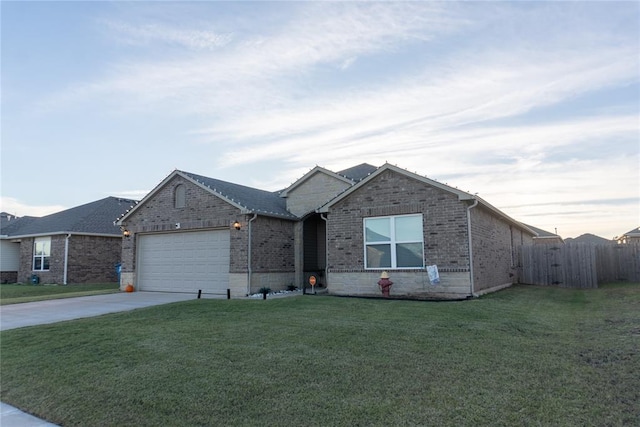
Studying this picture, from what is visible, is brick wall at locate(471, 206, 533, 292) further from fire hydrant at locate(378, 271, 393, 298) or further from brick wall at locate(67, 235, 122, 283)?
brick wall at locate(67, 235, 122, 283)

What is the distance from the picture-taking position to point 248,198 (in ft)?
59.5

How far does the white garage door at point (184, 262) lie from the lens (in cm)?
1703

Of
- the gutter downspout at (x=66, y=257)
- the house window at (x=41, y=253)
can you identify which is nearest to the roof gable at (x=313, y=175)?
the gutter downspout at (x=66, y=257)

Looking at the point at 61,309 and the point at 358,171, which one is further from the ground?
the point at 358,171

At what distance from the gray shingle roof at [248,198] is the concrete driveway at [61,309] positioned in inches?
193

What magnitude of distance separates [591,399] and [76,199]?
35942mm

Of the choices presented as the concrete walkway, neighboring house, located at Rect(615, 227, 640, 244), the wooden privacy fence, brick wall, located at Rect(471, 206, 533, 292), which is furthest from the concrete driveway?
neighboring house, located at Rect(615, 227, 640, 244)

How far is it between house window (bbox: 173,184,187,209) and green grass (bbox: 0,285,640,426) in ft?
29.9

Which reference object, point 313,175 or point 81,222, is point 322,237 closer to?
point 313,175

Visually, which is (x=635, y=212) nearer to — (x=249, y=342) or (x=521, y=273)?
(x=521, y=273)

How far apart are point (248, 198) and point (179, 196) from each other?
3.07 meters

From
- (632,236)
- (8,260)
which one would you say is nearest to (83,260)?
(8,260)

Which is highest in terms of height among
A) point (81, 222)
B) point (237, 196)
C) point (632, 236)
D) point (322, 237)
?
point (237, 196)

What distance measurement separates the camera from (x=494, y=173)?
63.3ft
